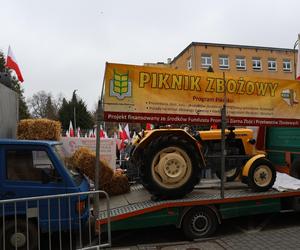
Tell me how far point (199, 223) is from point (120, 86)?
273 centimetres

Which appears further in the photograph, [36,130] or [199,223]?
[36,130]

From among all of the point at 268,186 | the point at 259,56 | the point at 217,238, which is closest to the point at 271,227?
the point at 268,186

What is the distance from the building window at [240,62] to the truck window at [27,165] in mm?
40010

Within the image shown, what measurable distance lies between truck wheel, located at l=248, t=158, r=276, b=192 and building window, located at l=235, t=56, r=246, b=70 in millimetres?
37802

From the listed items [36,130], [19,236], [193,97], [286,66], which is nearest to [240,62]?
[286,66]

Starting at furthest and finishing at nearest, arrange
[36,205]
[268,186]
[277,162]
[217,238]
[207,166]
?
[277,162], [207,166], [268,186], [217,238], [36,205]

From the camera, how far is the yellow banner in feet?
18.5

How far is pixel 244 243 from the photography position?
18.2 ft

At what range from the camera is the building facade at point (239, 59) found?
40562 millimetres

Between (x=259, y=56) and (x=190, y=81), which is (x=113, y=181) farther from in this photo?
(x=259, y=56)

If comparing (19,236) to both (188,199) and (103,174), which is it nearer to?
(103,174)

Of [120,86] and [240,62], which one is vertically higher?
[240,62]

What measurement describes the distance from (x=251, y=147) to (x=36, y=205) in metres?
4.65

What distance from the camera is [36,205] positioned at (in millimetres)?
4945
